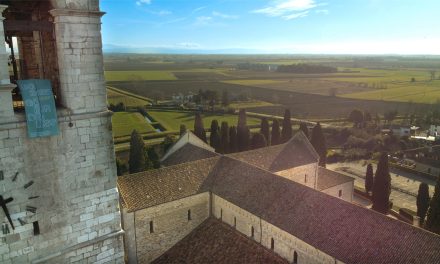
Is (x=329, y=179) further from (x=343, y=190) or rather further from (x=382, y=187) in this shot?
(x=382, y=187)

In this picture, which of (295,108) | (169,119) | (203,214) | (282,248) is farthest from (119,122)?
(282,248)

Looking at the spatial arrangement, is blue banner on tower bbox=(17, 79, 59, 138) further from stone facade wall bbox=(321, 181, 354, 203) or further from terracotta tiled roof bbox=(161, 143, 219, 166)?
stone facade wall bbox=(321, 181, 354, 203)

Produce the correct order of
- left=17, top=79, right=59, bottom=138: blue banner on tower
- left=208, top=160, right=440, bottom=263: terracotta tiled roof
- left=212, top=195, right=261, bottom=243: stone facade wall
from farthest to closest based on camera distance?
left=212, top=195, right=261, bottom=243: stone facade wall
left=208, top=160, right=440, bottom=263: terracotta tiled roof
left=17, top=79, right=59, bottom=138: blue banner on tower

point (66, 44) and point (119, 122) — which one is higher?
point (66, 44)

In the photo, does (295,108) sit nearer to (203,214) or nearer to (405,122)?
(405,122)

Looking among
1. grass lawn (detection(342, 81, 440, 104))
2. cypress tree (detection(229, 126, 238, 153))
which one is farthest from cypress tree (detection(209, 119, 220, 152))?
grass lawn (detection(342, 81, 440, 104))
